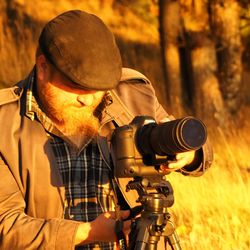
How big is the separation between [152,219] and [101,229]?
208 mm

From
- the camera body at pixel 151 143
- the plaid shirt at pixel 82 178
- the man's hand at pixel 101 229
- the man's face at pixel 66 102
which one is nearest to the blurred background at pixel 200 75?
the plaid shirt at pixel 82 178

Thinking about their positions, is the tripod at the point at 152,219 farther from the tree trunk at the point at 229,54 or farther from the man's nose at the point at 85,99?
the tree trunk at the point at 229,54

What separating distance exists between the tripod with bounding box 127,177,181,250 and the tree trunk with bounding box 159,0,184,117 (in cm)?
630

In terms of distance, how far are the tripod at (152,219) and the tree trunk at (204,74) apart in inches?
242

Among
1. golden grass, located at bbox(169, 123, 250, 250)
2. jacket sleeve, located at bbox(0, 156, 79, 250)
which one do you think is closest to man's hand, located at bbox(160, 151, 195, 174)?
jacket sleeve, located at bbox(0, 156, 79, 250)

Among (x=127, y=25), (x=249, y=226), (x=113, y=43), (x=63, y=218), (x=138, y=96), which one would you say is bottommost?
(x=249, y=226)

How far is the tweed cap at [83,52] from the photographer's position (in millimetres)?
2723

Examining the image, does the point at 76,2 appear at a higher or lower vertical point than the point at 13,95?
higher

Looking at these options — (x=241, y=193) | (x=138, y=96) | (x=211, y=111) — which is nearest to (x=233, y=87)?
(x=211, y=111)

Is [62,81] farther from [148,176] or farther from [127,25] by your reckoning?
[127,25]

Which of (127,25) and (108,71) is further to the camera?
(127,25)

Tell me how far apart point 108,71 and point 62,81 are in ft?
0.57

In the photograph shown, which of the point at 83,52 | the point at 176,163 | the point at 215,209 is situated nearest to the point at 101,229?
the point at 176,163

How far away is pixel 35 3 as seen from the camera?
12.3 meters
